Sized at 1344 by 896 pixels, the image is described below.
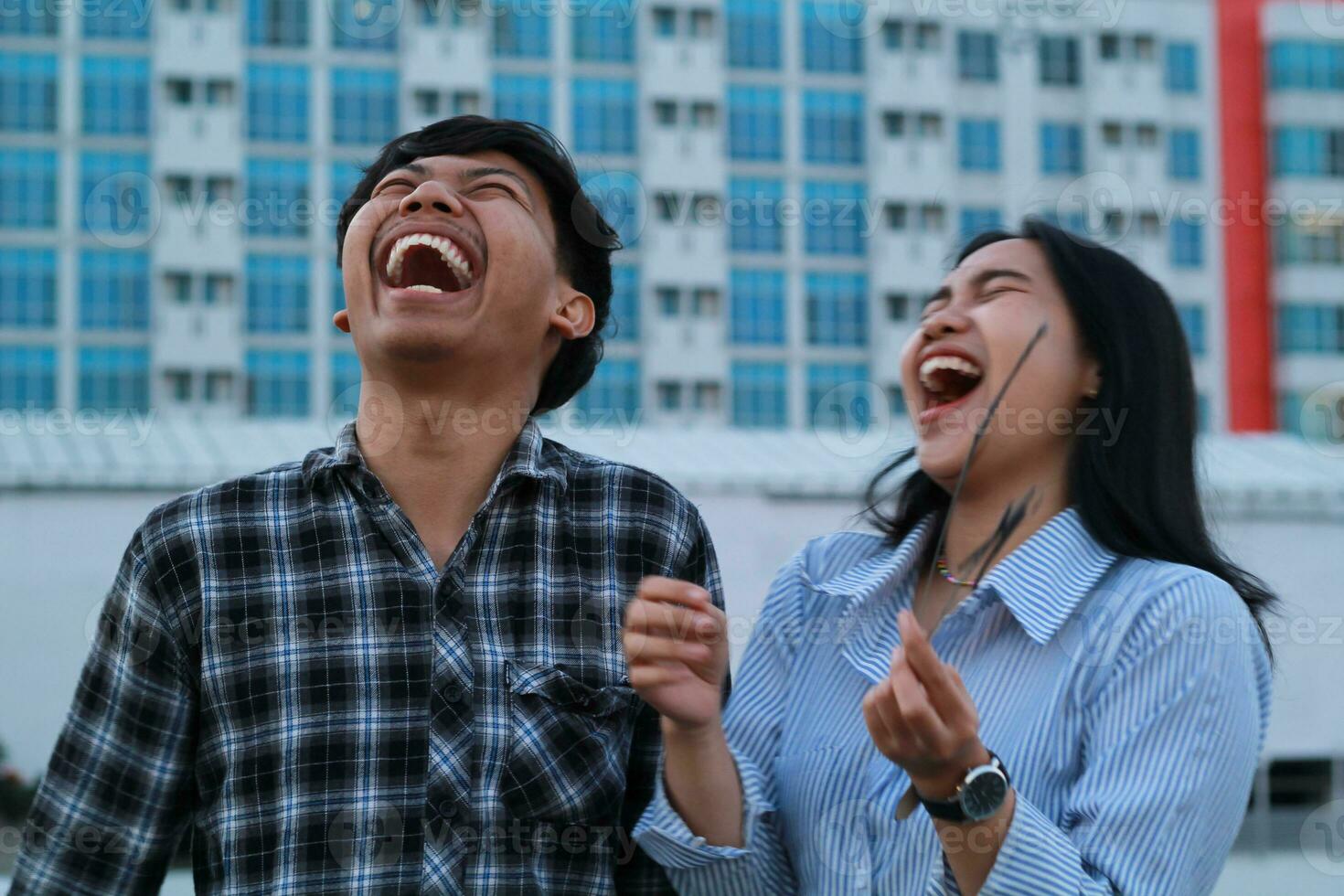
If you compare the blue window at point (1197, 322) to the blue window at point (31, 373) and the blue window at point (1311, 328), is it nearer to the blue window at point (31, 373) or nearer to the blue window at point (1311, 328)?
the blue window at point (1311, 328)

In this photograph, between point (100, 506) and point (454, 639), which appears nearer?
point (454, 639)

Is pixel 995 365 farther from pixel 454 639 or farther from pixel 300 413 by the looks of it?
pixel 300 413

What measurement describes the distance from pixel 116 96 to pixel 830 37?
15.9 m

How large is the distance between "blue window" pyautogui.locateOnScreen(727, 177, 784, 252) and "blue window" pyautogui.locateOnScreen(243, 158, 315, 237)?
9.31 meters

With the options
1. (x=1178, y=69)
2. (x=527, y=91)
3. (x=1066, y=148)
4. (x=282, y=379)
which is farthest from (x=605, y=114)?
(x=1178, y=69)

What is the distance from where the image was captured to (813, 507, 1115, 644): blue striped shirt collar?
230 centimetres

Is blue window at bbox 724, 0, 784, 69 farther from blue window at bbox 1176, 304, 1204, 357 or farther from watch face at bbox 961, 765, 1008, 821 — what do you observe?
watch face at bbox 961, 765, 1008, 821

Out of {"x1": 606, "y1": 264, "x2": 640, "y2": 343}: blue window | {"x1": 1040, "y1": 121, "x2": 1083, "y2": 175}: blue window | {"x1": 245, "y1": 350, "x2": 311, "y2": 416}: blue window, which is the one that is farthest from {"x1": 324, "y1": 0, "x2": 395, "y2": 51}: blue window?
{"x1": 1040, "y1": 121, "x2": 1083, "y2": 175}: blue window

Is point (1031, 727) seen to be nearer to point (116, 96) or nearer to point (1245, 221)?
point (116, 96)

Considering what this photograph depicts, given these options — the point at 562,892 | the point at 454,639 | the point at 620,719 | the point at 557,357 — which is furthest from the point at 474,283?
the point at 562,892

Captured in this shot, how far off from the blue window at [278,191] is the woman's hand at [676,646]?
33.1 m

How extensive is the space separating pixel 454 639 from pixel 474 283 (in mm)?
530

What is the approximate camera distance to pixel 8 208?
33.6 meters

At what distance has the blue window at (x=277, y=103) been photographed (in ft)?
113
